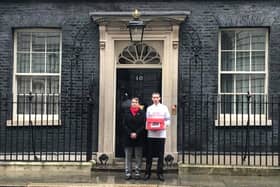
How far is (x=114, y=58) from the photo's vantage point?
14086 millimetres

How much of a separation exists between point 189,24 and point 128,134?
12.8ft

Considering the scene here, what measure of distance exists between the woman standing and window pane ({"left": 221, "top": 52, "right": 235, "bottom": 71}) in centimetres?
349

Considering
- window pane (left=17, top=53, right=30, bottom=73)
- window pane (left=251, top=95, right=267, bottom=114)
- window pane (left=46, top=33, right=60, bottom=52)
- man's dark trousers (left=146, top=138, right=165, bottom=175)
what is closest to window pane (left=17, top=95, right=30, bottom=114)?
window pane (left=17, top=53, right=30, bottom=73)

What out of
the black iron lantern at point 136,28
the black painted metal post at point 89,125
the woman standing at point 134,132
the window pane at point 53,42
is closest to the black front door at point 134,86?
the black painted metal post at point 89,125

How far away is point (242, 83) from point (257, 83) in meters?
0.38

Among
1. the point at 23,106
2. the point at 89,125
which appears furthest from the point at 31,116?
the point at 89,125

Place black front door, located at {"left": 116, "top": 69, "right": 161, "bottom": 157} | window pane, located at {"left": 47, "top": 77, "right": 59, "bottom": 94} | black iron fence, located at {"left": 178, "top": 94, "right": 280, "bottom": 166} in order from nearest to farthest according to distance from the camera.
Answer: black iron fence, located at {"left": 178, "top": 94, "right": 280, "bottom": 166}, black front door, located at {"left": 116, "top": 69, "right": 161, "bottom": 157}, window pane, located at {"left": 47, "top": 77, "right": 59, "bottom": 94}

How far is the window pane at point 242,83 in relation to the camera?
14.1 metres

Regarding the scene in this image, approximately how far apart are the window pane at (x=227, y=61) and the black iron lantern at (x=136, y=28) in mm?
2203

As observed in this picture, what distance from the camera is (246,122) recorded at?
13.7 metres

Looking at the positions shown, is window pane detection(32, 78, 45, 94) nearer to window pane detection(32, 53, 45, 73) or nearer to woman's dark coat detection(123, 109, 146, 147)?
window pane detection(32, 53, 45, 73)

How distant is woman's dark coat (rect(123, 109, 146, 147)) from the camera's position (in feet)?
37.7

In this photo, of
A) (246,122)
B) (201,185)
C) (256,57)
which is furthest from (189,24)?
(201,185)

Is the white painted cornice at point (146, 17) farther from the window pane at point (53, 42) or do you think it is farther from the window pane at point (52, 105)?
the window pane at point (52, 105)
